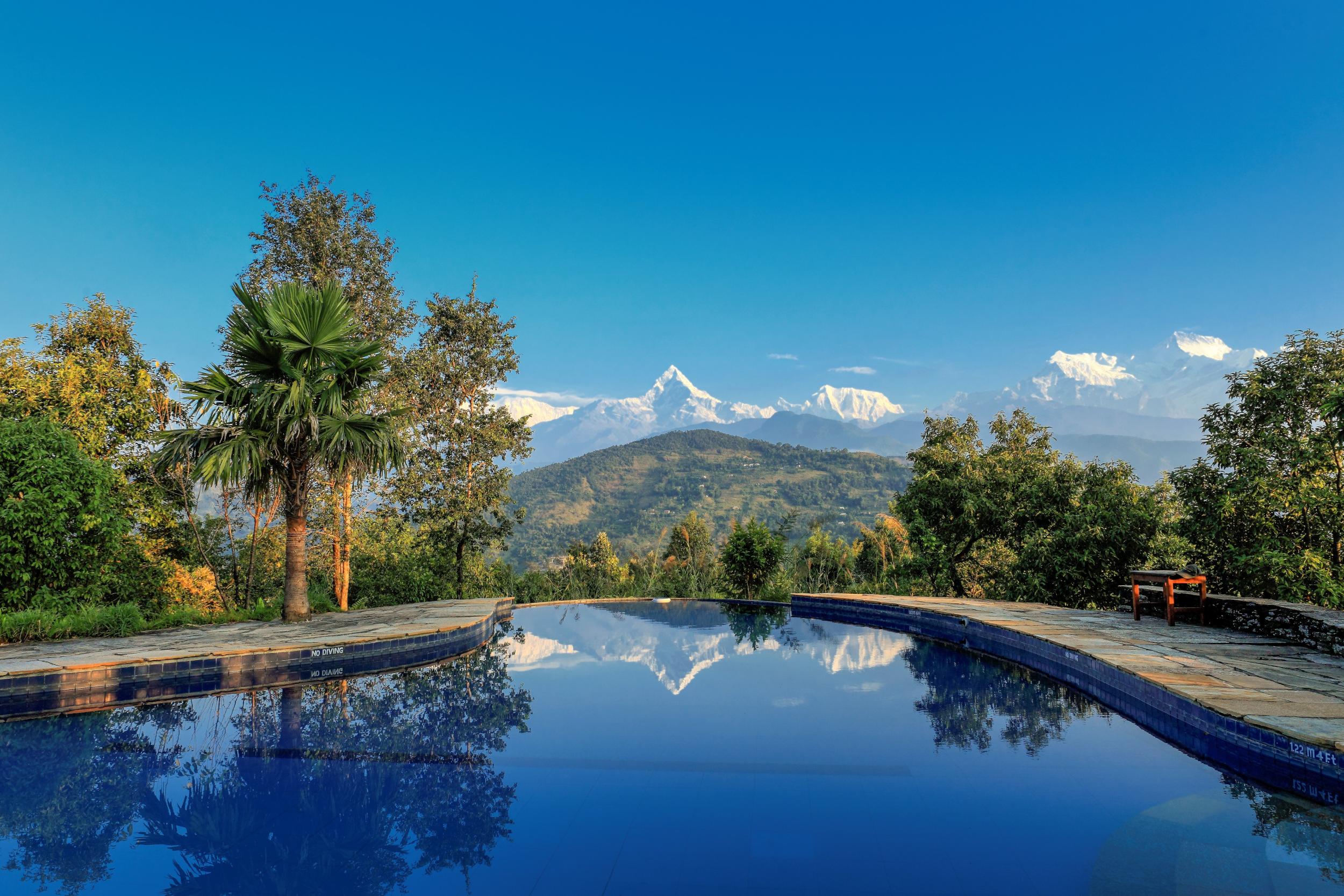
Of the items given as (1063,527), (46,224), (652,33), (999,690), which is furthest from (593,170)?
(999,690)

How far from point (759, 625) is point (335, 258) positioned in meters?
10.7

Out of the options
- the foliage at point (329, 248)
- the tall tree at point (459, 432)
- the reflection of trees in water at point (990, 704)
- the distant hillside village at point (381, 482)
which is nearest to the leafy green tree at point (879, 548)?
the distant hillside village at point (381, 482)

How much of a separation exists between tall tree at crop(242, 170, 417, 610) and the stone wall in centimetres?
1301

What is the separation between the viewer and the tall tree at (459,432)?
508 inches

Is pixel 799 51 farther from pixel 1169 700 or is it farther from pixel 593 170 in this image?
pixel 1169 700

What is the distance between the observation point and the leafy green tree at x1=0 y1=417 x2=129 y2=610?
6754 mm

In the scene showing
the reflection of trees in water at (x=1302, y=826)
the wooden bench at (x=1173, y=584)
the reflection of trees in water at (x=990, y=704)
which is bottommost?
the reflection of trees in water at (x=990, y=704)

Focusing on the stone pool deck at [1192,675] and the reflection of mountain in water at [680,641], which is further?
the reflection of mountain in water at [680,641]

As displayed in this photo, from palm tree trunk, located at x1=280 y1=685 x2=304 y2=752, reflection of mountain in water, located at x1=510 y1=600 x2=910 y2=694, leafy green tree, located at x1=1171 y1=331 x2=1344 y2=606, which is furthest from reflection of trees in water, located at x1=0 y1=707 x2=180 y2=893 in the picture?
leafy green tree, located at x1=1171 y1=331 x2=1344 y2=606

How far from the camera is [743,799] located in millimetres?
3621

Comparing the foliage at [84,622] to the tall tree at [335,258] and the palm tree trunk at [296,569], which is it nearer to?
the palm tree trunk at [296,569]

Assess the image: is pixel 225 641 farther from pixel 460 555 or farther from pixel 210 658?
pixel 460 555

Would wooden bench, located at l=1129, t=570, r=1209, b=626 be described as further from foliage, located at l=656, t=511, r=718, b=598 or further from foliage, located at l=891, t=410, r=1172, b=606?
foliage, located at l=656, t=511, r=718, b=598

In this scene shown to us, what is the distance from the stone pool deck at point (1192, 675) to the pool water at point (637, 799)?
27 centimetres
